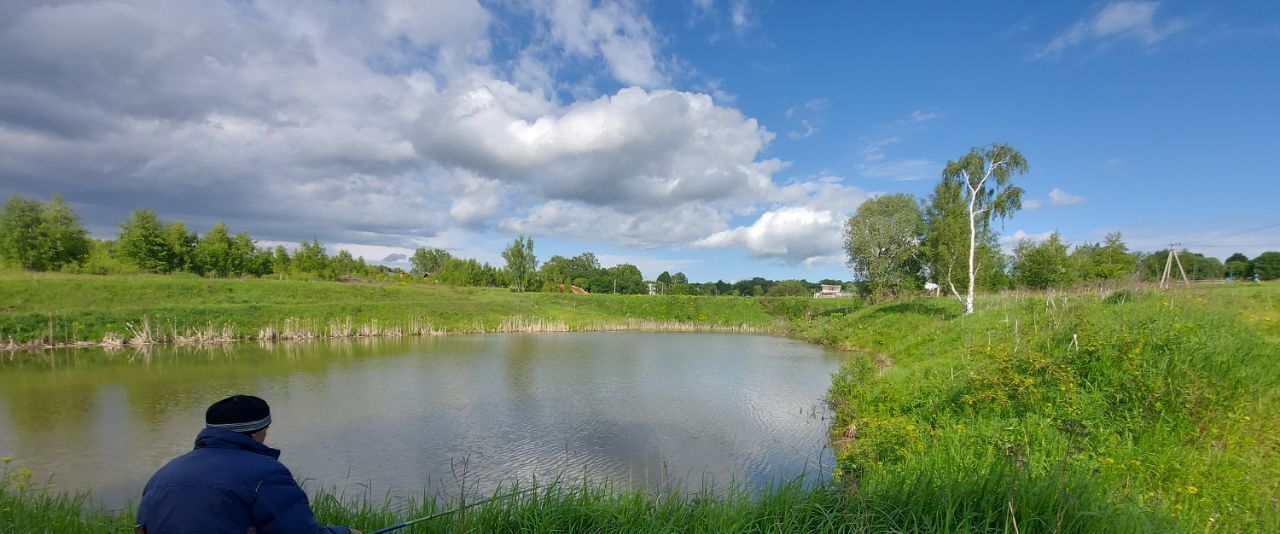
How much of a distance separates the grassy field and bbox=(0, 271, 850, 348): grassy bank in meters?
25.9

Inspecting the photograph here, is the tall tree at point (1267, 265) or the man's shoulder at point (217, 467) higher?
the tall tree at point (1267, 265)

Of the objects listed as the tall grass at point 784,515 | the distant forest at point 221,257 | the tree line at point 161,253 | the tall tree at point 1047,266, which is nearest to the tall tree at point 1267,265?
the distant forest at point 221,257

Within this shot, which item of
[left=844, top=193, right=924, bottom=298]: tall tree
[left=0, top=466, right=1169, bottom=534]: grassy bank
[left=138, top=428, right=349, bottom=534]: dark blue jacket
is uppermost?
[left=844, top=193, right=924, bottom=298]: tall tree

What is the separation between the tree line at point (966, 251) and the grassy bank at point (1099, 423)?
12.8m

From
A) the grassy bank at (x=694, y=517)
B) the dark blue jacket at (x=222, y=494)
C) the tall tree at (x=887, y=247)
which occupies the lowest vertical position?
the grassy bank at (x=694, y=517)

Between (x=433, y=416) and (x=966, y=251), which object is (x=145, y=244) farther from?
(x=966, y=251)

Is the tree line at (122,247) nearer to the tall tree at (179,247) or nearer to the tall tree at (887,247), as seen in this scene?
the tall tree at (179,247)

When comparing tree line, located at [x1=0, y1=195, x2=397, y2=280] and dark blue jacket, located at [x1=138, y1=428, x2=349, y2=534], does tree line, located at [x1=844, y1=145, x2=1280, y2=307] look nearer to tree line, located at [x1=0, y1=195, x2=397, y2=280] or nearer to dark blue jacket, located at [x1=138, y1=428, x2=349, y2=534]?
dark blue jacket, located at [x1=138, y1=428, x2=349, y2=534]

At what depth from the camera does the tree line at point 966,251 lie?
24.2m

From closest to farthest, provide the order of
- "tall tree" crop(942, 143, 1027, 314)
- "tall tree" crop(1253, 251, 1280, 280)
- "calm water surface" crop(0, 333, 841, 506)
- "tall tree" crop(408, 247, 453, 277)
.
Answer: "calm water surface" crop(0, 333, 841, 506) < "tall tree" crop(942, 143, 1027, 314) < "tall tree" crop(1253, 251, 1280, 280) < "tall tree" crop(408, 247, 453, 277)

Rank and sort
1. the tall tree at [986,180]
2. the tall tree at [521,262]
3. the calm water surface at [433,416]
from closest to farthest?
the calm water surface at [433,416]
the tall tree at [986,180]
the tall tree at [521,262]

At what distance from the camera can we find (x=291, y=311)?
3319cm

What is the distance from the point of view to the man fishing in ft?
8.19

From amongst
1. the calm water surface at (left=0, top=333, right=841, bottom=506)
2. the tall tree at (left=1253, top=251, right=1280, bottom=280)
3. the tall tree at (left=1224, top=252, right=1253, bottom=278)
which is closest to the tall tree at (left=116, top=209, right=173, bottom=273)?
the calm water surface at (left=0, top=333, right=841, bottom=506)
